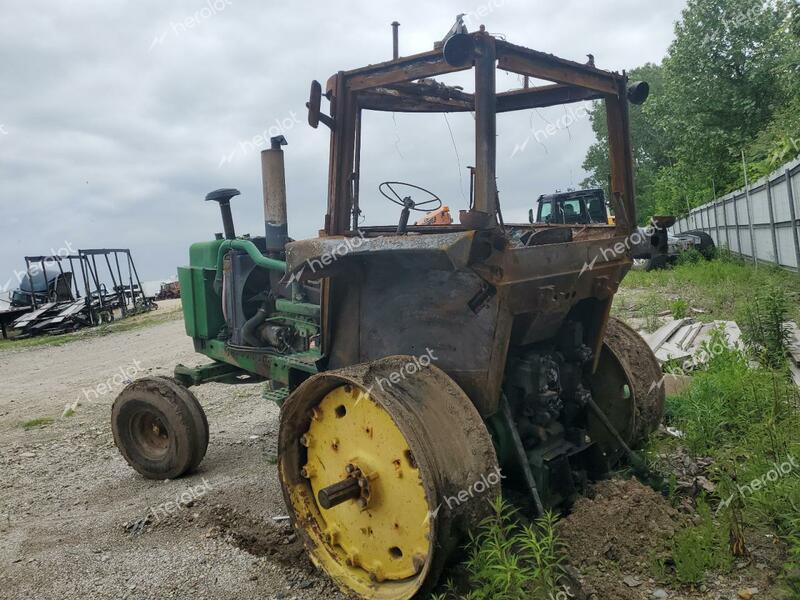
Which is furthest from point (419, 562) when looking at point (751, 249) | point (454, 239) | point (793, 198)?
point (751, 249)

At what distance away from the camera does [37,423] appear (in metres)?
6.81

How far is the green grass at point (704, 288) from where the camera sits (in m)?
9.03

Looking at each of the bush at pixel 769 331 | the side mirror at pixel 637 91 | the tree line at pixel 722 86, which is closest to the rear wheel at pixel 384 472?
the side mirror at pixel 637 91

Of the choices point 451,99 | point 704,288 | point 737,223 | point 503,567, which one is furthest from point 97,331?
point 503,567

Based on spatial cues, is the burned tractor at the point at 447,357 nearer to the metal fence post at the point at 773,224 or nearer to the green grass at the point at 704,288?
the green grass at the point at 704,288

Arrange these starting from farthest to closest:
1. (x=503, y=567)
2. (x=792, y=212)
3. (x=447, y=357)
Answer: (x=792, y=212)
(x=447, y=357)
(x=503, y=567)

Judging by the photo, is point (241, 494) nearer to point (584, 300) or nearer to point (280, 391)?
point (280, 391)

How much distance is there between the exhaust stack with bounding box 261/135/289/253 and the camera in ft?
14.3

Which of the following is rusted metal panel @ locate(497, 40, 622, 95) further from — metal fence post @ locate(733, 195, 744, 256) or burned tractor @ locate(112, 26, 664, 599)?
metal fence post @ locate(733, 195, 744, 256)

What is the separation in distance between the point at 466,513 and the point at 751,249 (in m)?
13.9

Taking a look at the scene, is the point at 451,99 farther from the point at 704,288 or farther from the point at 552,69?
the point at 704,288

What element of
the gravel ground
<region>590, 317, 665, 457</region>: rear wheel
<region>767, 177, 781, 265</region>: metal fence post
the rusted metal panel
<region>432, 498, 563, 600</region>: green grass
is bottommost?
the gravel ground

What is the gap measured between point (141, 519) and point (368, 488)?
6.35ft

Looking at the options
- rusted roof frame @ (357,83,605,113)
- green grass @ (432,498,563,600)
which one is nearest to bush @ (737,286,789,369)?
rusted roof frame @ (357,83,605,113)
